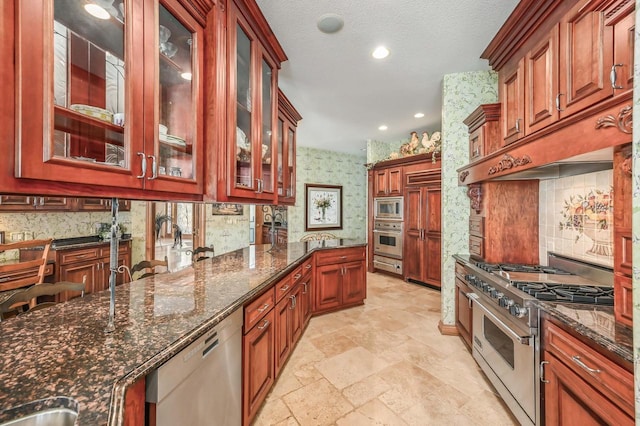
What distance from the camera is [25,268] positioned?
205 centimetres

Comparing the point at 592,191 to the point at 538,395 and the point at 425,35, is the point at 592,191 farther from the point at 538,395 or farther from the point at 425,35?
the point at 425,35

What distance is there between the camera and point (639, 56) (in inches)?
33.1

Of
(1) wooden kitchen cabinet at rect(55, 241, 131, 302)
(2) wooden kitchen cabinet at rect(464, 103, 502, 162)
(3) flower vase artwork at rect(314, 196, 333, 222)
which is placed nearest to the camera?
(2) wooden kitchen cabinet at rect(464, 103, 502, 162)

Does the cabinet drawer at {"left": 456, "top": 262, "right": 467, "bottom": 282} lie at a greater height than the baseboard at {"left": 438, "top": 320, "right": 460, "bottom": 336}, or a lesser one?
greater

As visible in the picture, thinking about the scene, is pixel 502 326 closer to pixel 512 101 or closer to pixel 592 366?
Answer: pixel 592 366

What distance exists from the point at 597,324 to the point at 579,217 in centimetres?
109

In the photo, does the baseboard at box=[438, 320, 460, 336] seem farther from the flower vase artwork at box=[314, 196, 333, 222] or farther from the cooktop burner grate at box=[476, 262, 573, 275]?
the flower vase artwork at box=[314, 196, 333, 222]

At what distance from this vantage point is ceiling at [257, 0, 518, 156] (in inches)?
74.2

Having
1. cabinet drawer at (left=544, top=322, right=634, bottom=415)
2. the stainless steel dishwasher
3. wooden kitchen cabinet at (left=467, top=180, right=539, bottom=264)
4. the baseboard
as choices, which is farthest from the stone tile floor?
wooden kitchen cabinet at (left=467, top=180, right=539, bottom=264)

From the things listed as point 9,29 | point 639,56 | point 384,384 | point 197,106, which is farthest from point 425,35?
A: point 384,384

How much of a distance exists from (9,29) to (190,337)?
3.43 feet

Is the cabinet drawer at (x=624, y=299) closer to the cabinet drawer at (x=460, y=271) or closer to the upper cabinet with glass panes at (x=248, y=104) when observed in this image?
the cabinet drawer at (x=460, y=271)

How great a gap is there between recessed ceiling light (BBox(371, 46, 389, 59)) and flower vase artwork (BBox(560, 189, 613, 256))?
188cm

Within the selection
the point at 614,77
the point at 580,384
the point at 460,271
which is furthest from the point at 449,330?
the point at 614,77
